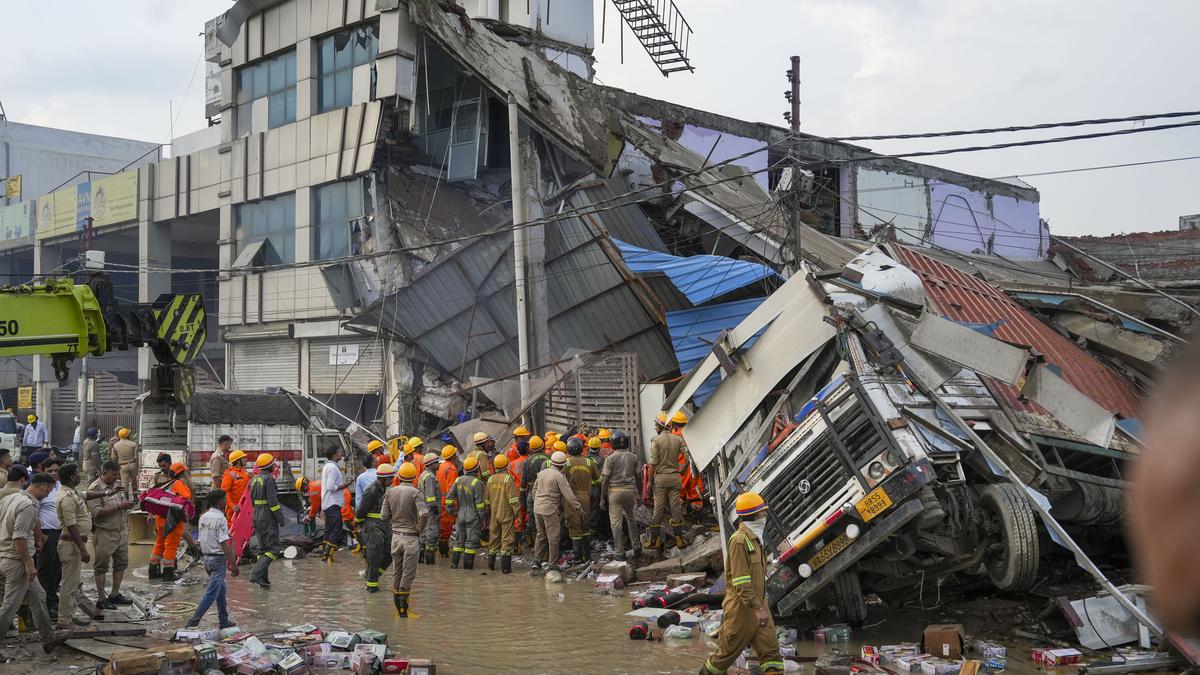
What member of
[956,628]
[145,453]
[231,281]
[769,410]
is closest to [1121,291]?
[769,410]

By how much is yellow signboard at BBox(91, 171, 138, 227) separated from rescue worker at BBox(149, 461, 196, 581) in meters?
21.8

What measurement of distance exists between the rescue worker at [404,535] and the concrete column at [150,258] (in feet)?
77.0

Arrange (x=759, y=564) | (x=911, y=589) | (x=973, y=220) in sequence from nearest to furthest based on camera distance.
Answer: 1. (x=759, y=564)
2. (x=911, y=589)
3. (x=973, y=220)

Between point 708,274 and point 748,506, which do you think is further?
point 708,274

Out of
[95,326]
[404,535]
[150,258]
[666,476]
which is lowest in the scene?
[404,535]

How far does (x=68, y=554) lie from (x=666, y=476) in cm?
757

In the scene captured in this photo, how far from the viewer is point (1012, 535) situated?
9.29m

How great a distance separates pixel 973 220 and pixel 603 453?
26.3 metres

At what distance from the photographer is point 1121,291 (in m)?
14.7

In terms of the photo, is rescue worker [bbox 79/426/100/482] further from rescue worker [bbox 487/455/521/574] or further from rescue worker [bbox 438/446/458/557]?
rescue worker [bbox 487/455/521/574]

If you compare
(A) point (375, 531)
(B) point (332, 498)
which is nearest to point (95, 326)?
(A) point (375, 531)

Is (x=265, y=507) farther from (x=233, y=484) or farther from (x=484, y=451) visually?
(x=484, y=451)

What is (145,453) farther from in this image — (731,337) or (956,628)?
(956,628)

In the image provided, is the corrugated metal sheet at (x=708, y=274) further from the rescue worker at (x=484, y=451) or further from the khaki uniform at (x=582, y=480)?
the khaki uniform at (x=582, y=480)
